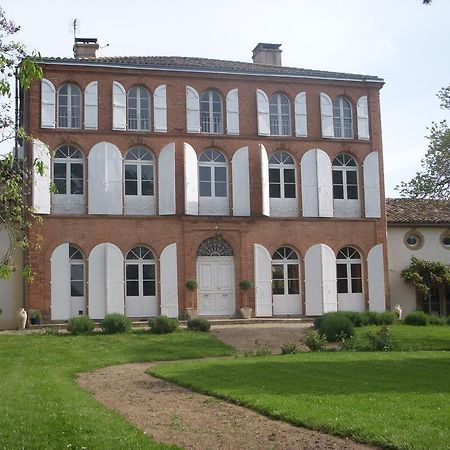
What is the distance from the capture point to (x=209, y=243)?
91.6 ft

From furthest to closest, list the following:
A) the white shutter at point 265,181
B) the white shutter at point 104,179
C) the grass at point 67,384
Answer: the white shutter at point 265,181 < the white shutter at point 104,179 < the grass at point 67,384

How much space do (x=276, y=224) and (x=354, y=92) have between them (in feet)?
22.1

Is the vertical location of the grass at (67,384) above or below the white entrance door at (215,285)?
below

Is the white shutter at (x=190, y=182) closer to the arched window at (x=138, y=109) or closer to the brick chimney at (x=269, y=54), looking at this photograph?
the arched window at (x=138, y=109)

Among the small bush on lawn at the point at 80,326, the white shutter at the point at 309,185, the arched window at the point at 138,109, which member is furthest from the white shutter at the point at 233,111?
the small bush on lawn at the point at 80,326

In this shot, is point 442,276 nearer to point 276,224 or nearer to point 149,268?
point 276,224

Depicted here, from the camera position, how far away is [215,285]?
27781 millimetres

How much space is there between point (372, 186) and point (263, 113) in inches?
214

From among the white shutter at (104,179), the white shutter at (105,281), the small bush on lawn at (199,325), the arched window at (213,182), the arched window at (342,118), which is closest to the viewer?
the small bush on lawn at (199,325)

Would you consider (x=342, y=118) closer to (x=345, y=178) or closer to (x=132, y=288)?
(x=345, y=178)

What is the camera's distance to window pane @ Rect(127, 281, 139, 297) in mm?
26891

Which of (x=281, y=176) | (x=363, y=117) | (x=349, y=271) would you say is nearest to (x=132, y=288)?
(x=281, y=176)

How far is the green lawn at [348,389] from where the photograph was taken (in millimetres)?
8664

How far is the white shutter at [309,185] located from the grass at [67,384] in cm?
856
